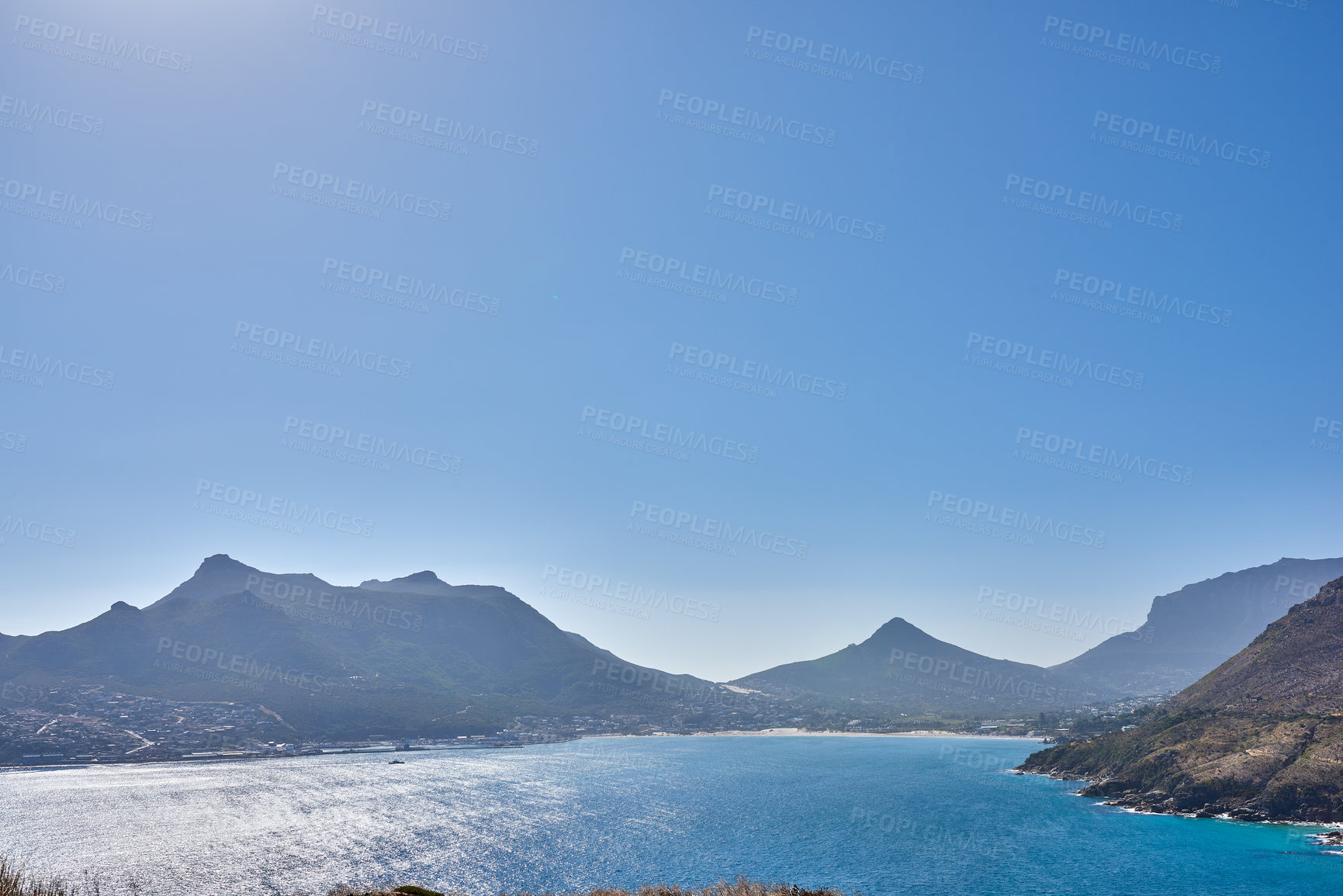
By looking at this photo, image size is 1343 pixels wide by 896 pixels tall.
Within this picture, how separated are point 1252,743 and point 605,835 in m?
91.8

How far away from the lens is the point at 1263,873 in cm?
6366

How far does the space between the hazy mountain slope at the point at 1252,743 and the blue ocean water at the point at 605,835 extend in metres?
4.80

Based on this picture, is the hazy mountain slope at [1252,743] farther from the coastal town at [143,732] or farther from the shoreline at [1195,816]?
the coastal town at [143,732]

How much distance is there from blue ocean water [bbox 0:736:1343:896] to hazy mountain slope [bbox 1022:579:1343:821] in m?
4.80

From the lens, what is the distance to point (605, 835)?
88.4 metres

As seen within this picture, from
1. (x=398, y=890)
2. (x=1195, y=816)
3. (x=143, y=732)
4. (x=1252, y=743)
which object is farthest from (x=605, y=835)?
(x=143, y=732)

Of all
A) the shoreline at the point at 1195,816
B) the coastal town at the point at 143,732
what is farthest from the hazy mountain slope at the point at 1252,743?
the coastal town at the point at 143,732

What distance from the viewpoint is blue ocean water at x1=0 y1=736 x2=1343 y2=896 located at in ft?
215

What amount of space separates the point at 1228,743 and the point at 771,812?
68.0 meters

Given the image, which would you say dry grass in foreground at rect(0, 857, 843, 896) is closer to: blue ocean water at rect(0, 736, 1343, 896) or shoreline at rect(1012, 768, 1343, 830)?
blue ocean water at rect(0, 736, 1343, 896)

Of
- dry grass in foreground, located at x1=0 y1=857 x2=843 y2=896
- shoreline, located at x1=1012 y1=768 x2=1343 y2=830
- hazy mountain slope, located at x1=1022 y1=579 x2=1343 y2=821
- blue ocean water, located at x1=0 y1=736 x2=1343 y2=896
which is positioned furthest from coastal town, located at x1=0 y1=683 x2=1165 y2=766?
dry grass in foreground, located at x1=0 y1=857 x2=843 y2=896

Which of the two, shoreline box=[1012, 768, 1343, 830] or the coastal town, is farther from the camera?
A: the coastal town

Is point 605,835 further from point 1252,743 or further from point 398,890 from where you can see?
point 1252,743

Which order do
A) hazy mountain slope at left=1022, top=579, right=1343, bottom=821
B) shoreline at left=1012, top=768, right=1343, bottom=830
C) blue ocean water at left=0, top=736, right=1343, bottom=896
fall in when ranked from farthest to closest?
hazy mountain slope at left=1022, top=579, right=1343, bottom=821 < shoreline at left=1012, top=768, right=1343, bottom=830 < blue ocean water at left=0, top=736, right=1343, bottom=896
